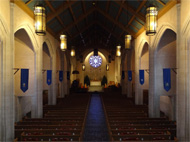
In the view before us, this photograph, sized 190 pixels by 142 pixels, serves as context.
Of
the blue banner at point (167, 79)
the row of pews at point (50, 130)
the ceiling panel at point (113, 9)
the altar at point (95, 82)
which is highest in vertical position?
the ceiling panel at point (113, 9)

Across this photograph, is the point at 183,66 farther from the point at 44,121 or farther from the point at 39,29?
the point at 44,121

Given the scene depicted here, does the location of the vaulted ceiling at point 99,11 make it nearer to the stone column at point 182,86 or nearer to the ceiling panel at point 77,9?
the ceiling panel at point 77,9

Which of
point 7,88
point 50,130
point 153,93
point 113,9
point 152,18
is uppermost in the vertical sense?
point 113,9

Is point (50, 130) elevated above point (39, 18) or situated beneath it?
situated beneath

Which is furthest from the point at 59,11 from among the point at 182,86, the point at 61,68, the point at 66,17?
the point at 182,86

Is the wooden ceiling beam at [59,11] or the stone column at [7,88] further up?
the wooden ceiling beam at [59,11]

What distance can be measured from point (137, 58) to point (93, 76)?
1895cm

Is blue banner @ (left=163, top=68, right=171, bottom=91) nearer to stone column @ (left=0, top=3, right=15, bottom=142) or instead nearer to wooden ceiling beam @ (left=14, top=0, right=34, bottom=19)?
stone column @ (left=0, top=3, right=15, bottom=142)

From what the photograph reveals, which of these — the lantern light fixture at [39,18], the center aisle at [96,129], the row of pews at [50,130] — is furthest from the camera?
the center aisle at [96,129]

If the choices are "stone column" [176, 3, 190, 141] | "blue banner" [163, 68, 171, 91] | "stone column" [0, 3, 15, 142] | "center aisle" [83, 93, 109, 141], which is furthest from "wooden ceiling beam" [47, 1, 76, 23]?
"blue banner" [163, 68, 171, 91]

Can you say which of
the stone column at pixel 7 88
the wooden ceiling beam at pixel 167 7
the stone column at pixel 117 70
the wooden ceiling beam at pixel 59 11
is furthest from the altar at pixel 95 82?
the stone column at pixel 7 88

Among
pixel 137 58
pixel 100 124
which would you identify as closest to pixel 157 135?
pixel 100 124

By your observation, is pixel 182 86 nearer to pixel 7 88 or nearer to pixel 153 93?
pixel 153 93

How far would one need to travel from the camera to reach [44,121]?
34.5ft
